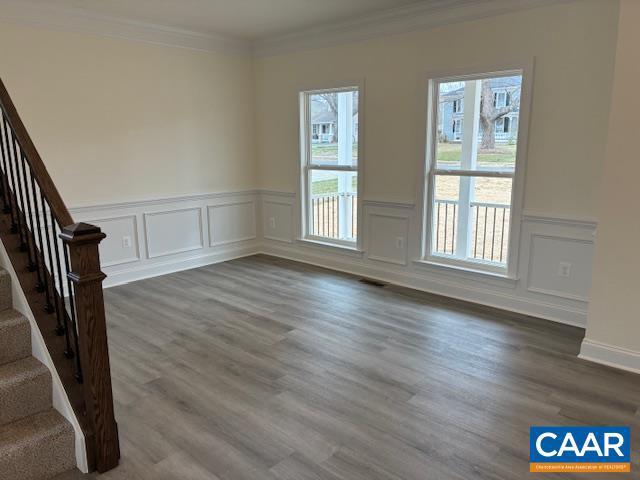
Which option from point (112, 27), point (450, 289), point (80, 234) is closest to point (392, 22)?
point (450, 289)

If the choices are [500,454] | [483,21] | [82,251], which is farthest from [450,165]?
[82,251]

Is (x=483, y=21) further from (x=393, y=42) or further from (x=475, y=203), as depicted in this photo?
(x=475, y=203)

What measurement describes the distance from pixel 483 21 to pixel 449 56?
375 mm

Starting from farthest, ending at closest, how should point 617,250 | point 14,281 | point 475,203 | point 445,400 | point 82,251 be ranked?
point 475,203 < point 617,250 < point 445,400 < point 14,281 < point 82,251

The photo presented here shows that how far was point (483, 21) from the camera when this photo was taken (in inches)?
152

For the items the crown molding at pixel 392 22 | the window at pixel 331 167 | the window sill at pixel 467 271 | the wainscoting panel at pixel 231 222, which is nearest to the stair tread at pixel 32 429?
the window sill at pixel 467 271

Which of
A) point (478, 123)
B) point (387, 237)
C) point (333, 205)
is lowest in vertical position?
point (387, 237)

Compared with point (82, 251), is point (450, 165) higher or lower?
higher

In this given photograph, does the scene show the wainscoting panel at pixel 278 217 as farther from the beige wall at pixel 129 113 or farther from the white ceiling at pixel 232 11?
the white ceiling at pixel 232 11

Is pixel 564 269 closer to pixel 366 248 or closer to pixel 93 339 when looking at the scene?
pixel 366 248

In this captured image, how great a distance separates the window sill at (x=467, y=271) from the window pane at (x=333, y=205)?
3.25ft

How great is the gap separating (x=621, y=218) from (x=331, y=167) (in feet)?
9.98

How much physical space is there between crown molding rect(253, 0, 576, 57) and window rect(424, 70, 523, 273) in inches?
19.7

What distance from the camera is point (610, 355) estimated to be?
3.05m
